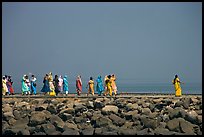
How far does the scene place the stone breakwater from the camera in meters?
19.1

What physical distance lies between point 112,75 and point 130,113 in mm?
7590

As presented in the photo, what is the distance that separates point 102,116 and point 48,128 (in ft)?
9.14

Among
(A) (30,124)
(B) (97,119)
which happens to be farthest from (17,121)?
(B) (97,119)

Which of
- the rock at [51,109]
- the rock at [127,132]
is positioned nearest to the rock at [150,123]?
the rock at [127,132]

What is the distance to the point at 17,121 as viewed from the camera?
21.3 metres

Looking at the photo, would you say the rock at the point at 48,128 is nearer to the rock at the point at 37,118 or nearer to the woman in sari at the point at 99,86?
the rock at the point at 37,118

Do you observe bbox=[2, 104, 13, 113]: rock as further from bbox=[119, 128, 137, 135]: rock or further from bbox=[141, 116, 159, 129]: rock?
bbox=[141, 116, 159, 129]: rock

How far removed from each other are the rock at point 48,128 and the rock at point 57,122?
21cm

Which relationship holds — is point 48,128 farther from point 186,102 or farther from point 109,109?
point 186,102

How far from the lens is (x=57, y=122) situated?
20078mm

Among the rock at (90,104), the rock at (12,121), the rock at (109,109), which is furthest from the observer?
the rock at (90,104)

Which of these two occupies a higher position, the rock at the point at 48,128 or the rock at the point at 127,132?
the rock at the point at 48,128

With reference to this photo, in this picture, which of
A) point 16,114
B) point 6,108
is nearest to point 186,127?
point 16,114

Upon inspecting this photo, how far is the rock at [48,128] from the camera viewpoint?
19328 millimetres
